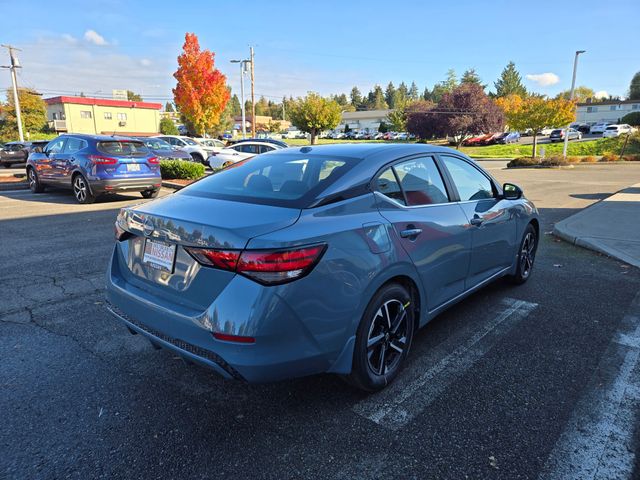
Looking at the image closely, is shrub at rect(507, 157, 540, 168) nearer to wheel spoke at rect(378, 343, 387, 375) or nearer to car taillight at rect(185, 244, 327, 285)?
wheel spoke at rect(378, 343, 387, 375)

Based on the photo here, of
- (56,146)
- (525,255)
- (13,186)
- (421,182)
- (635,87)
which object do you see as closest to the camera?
(421,182)

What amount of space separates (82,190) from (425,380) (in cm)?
1024

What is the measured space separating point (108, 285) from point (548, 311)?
4056 mm

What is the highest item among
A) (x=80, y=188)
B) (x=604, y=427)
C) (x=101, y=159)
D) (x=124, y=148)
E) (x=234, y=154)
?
(x=124, y=148)

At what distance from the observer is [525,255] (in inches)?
205

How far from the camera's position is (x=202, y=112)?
34.6m

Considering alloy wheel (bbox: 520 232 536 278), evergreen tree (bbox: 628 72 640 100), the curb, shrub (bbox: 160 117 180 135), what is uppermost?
evergreen tree (bbox: 628 72 640 100)

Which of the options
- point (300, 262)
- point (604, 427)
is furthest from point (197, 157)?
point (604, 427)

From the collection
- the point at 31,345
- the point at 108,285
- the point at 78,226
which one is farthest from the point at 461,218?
the point at 78,226

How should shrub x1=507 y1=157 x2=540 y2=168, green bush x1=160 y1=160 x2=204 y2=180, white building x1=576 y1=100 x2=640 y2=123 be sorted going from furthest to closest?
white building x1=576 y1=100 x2=640 y2=123
shrub x1=507 y1=157 x2=540 y2=168
green bush x1=160 y1=160 x2=204 y2=180

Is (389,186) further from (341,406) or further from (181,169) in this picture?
(181,169)

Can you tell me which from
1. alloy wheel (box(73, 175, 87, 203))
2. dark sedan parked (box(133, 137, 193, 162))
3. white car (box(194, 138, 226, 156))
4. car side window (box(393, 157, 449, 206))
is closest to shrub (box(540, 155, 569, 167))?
white car (box(194, 138, 226, 156))

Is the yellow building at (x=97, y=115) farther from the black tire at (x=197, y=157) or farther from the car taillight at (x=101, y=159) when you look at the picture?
the car taillight at (x=101, y=159)

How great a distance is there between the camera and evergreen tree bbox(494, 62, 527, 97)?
104312 millimetres
